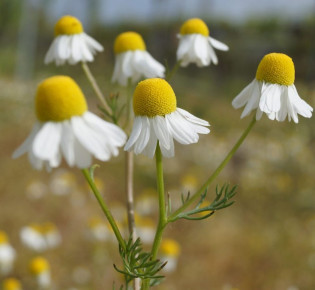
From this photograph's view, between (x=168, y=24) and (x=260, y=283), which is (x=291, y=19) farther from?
(x=260, y=283)

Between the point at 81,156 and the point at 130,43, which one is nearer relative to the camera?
the point at 81,156

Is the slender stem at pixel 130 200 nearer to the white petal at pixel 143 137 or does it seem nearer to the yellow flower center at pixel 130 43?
the white petal at pixel 143 137

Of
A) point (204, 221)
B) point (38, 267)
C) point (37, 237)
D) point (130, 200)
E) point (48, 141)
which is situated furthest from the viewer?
point (204, 221)

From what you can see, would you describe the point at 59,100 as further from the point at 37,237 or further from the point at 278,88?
the point at 37,237

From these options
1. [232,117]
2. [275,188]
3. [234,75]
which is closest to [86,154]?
[275,188]

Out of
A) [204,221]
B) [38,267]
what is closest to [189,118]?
[38,267]
